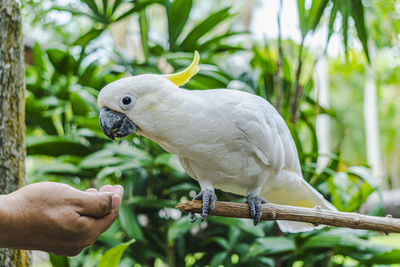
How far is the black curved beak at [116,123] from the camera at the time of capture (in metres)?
0.87

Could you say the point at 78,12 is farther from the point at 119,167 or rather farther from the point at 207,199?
the point at 207,199

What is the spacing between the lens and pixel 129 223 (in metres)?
1.53

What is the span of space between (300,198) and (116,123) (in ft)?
1.95

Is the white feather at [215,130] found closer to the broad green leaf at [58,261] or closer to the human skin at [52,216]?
the human skin at [52,216]

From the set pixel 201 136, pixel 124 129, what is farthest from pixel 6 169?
pixel 201 136

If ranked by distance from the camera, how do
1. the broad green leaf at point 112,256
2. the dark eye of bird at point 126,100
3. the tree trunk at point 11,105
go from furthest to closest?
the broad green leaf at point 112,256 < the tree trunk at point 11,105 < the dark eye of bird at point 126,100

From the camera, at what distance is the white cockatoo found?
85 centimetres

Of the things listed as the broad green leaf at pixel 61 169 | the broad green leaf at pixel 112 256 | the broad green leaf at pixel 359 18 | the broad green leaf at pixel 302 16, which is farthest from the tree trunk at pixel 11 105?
the broad green leaf at pixel 359 18

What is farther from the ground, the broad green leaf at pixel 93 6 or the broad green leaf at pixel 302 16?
the broad green leaf at pixel 93 6

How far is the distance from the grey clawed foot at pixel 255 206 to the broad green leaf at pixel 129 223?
65 centimetres

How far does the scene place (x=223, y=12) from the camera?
1.68 metres

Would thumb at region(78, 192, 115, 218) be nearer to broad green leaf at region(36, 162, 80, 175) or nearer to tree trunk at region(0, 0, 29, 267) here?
tree trunk at region(0, 0, 29, 267)

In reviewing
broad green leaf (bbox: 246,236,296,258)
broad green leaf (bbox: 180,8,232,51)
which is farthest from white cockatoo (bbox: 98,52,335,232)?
broad green leaf (bbox: 180,8,232,51)

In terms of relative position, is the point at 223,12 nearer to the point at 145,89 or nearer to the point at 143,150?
the point at 143,150
